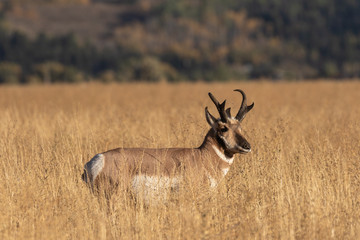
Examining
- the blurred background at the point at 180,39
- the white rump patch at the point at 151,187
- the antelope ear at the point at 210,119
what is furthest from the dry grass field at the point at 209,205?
the blurred background at the point at 180,39

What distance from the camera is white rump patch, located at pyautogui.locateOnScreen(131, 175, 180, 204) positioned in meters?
7.41

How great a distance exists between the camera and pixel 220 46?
11669 centimetres

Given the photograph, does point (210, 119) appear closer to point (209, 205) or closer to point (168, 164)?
point (168, 164)

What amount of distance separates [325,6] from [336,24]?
478 inches

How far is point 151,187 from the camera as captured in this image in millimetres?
7492

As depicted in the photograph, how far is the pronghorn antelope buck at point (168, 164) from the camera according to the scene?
7.49m

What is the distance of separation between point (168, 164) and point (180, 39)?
4562 inches

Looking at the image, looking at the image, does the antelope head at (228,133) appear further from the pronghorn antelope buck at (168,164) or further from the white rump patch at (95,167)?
the white rump patch at (95,167)

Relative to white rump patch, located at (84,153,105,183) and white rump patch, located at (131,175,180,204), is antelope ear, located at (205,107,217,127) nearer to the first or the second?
white rump patch, located at (131,175,180,204)

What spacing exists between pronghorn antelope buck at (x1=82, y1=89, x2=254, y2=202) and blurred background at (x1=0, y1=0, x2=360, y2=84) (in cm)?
5669

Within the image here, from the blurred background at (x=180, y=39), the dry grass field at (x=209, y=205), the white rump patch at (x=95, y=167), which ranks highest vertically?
the blurred background at (x=180, y=39)

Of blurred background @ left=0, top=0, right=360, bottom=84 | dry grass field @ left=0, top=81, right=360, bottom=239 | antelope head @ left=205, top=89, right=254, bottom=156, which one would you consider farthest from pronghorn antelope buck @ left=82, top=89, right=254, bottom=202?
blurred background @ left=0, top=0, right=360, bottom=84

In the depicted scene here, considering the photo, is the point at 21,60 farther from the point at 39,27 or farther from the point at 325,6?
the point at 325,6

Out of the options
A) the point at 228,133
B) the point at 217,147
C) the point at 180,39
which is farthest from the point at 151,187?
the point at 180,39
